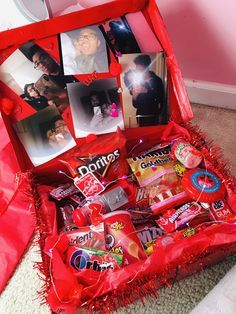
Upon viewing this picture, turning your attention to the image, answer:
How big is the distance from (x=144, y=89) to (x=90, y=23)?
18cm

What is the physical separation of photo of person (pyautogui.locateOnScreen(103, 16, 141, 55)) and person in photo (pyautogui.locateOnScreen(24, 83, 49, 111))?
0.19 meters

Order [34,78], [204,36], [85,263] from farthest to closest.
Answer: [204,36]
[34,78]
[85,263]

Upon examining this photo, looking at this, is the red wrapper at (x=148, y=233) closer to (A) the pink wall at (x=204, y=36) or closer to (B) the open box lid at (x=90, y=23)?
(B) the open box lid at (x=90, y=23)

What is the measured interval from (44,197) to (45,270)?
0.17 metres

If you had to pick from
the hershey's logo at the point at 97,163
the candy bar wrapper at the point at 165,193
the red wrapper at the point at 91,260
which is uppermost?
the hershey's logo at the point at 97,163

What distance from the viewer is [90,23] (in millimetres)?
755

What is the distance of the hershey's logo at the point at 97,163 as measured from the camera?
2.49ft

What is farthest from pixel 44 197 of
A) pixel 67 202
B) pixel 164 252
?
pixel 164 252

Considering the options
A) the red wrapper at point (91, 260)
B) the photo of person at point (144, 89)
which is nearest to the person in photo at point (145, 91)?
the photo of person at point (144, 89)

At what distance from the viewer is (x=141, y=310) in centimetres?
73

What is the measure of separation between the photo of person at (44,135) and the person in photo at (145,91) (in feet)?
0.56

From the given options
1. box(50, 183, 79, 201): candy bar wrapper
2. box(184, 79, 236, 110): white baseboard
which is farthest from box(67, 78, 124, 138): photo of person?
box(184, 79, 236, 110): white baseboard

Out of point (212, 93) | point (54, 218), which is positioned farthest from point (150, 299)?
point (212, 93)

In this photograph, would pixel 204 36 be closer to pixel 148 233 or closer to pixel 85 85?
pixel 85 85
